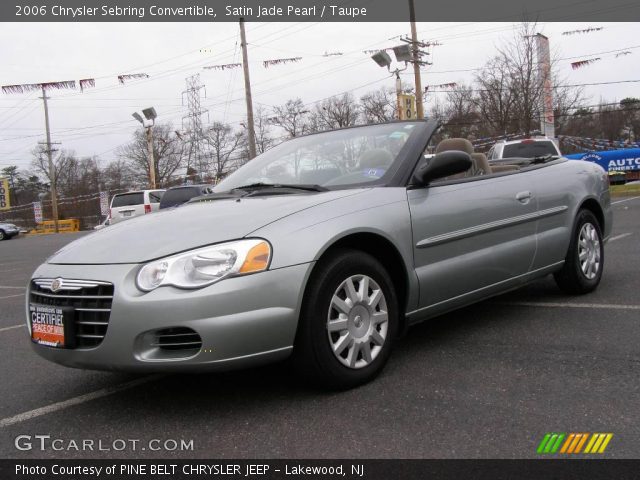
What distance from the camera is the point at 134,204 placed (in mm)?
20812

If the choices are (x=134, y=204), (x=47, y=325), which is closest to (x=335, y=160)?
(x=47, y=325)

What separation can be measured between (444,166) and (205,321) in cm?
175

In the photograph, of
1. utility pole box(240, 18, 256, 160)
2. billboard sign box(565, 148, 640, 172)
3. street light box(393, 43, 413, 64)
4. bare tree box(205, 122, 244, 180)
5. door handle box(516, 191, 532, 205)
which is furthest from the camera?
bare tree box(205, 122, 244, 180)

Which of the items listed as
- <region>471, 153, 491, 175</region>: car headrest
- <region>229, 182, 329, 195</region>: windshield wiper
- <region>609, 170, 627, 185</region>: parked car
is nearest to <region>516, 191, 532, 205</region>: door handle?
<region>471, 153, 491, 175</region>: car headrest

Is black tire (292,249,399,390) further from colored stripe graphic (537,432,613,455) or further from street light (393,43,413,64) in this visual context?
street light (393,43,413,64)

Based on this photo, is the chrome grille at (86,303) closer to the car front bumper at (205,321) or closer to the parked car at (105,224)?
the car front bumper at (205,321)

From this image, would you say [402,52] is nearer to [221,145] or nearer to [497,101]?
[497,101]

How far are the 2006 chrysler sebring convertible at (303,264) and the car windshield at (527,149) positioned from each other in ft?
30.5

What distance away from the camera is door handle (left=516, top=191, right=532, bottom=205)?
436 cm

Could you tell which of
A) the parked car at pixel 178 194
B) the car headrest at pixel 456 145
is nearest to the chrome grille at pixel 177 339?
the car headrest at pixel 456 145

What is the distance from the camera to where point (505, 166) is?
16.9ft

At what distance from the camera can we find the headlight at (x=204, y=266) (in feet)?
9.21

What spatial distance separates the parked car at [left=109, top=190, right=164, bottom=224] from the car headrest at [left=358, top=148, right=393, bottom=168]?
17239mm
